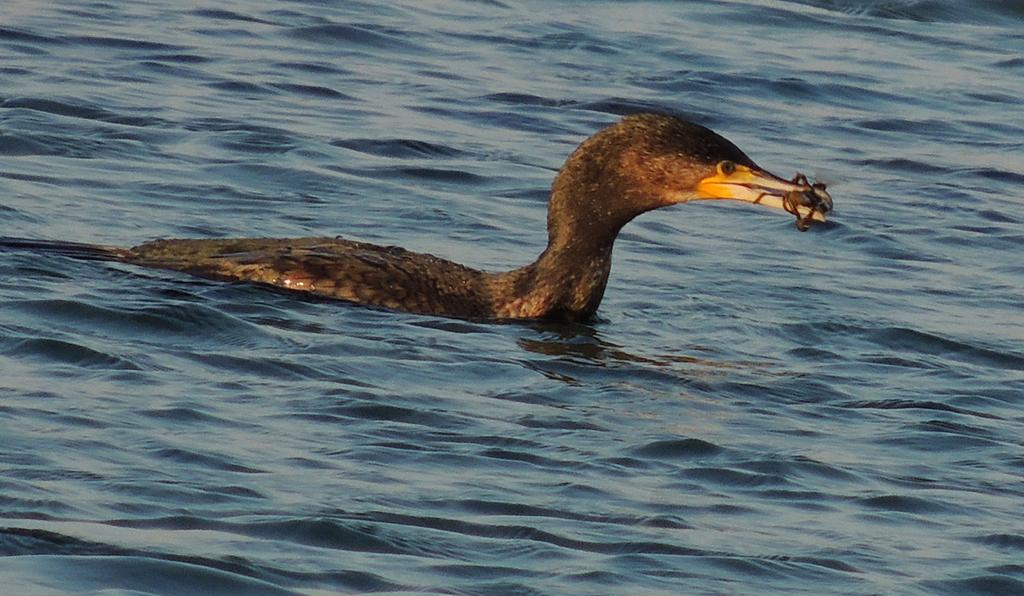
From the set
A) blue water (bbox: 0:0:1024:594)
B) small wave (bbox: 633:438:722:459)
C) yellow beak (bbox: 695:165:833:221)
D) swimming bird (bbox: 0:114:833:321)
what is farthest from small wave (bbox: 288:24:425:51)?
small wave (bbox: 633:438:722:459)

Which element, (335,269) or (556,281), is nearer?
(335,269)

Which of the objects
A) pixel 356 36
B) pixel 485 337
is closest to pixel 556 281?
pixel 485 337

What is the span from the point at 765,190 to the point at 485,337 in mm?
1303

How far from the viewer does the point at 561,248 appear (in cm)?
1030

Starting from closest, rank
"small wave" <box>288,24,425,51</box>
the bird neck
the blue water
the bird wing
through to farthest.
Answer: the blue water < the bird wing < the bird neck < "small wave" <box>288,24,425,51</box>

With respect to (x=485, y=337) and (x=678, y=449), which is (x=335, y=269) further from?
(x=678, y=449)

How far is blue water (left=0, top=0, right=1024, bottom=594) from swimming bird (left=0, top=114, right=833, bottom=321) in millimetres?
135

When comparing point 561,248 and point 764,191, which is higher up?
point 764,191

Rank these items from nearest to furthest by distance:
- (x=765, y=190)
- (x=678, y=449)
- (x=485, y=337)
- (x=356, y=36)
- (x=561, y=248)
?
1. (x=678, y=449)
2. (x=485, y=337)
3. (x=765, y=190)
4. (x=561, y=248)
5. (x=356, y=36)

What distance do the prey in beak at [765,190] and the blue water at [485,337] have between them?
62cm

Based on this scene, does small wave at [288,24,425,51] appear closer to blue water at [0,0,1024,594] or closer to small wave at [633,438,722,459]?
blue water at [0,0,1024,594]

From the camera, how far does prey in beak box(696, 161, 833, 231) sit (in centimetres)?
993

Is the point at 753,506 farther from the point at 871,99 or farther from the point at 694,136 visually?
the point at 871,99

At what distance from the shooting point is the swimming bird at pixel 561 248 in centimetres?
991
